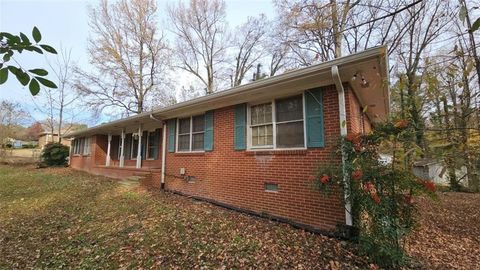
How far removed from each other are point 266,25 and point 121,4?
12.9 meters

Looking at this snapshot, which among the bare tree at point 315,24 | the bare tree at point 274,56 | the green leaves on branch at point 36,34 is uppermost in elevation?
the bare tree at point 274,56

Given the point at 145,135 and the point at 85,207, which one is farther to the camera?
the point at 145,135

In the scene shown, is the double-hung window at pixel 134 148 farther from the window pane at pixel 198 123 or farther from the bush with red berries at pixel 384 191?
the bush with red berries at pixel 384 191

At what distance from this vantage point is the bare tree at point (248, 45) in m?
23.6

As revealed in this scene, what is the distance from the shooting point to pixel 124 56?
21.4m

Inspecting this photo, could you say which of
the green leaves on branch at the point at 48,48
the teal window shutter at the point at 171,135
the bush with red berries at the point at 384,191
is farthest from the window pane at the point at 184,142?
the green leaves on branch at the point at 48,48

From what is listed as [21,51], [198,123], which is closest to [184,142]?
[198,123]

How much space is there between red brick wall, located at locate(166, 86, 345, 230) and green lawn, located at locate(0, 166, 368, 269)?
0.41 metres

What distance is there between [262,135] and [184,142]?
11.5ft

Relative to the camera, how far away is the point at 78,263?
163 inches

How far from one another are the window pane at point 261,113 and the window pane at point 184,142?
2986mm

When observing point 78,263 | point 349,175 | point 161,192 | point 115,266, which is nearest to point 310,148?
point 349,175

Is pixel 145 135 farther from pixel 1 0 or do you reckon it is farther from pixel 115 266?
pixel 1 0

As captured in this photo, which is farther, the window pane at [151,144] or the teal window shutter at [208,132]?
the window pane at [151,144]
